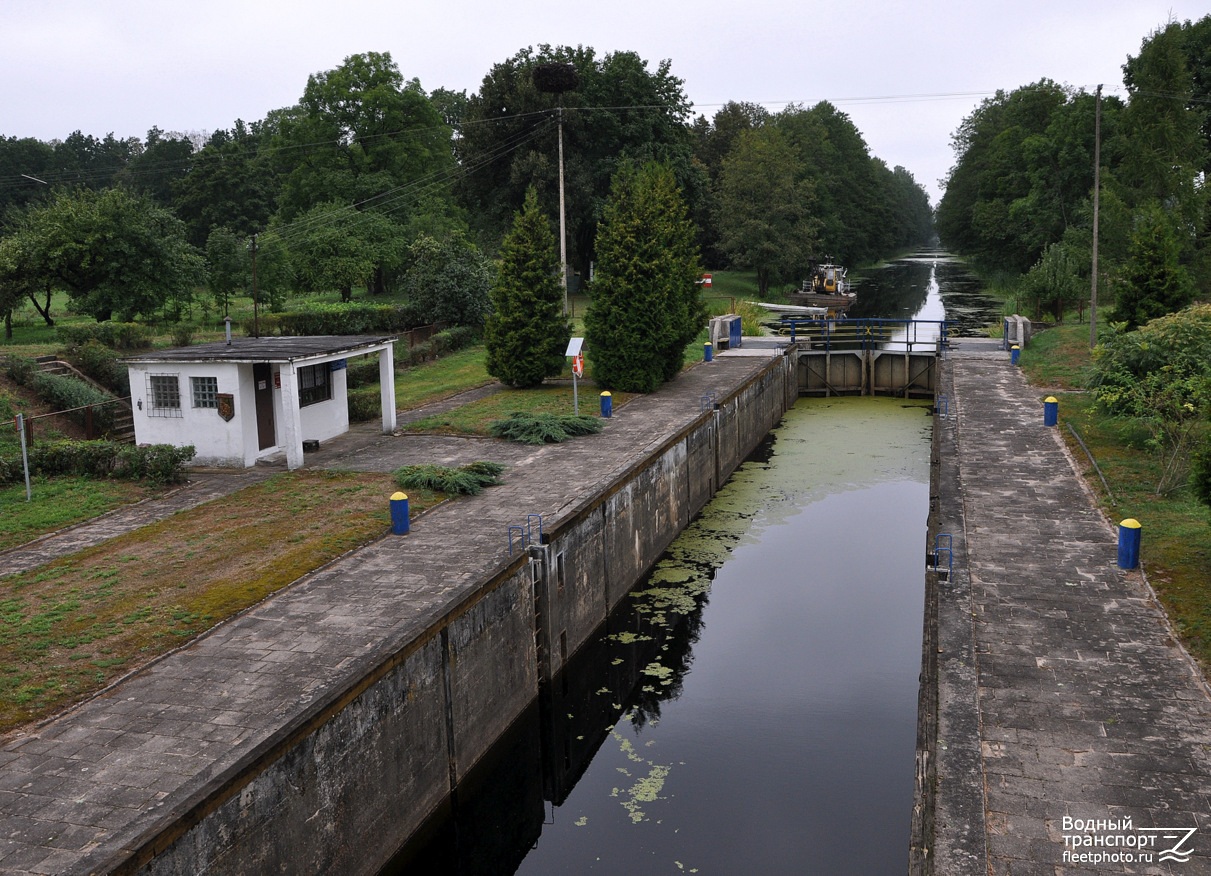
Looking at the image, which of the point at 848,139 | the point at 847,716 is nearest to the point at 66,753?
the point at 847,716

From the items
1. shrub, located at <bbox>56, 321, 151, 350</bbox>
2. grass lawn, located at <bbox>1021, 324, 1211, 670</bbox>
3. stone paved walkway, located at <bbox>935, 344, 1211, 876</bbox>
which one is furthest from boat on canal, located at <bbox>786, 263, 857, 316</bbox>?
stone paved walkway, located at <bbox>935, 344, 1211, 876</bbox>

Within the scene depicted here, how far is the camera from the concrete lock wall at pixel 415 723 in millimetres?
8156

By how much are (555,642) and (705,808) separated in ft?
11.9

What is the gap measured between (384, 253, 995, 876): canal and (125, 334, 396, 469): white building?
7.33 meters

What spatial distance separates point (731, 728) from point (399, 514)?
5.51 meters

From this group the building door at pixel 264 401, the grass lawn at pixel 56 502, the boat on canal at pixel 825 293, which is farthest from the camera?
the boat on canal at pixel 825 293

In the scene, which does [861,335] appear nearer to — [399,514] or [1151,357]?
[1151,357]

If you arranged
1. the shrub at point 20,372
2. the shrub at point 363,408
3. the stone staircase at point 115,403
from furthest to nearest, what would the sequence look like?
the shrub at point 363,408, the shrub at point 20,372, the stone staircase at point 115,403

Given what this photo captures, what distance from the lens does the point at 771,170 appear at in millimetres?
60188

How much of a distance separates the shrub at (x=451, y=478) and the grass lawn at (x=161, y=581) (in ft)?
0.90

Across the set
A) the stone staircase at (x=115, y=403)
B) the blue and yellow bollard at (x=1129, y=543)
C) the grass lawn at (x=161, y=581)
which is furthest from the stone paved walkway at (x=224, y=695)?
the stone staircase at (x=115, y=403)

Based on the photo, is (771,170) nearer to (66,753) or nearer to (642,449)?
(642,449)

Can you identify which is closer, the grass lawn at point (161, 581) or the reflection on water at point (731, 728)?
the grass lawn at point (161, 581)

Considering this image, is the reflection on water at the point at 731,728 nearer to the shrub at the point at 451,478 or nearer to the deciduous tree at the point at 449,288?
the shrub at the point at 451,478
